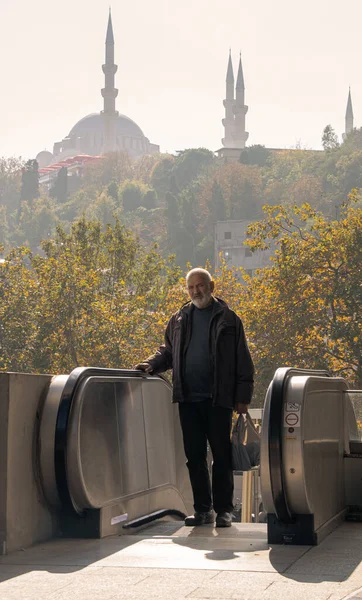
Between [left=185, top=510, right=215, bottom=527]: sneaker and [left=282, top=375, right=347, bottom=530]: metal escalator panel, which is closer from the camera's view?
[left=282, top=375, right=347, bottom=530]: metal escalator panel

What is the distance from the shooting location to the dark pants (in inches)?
303

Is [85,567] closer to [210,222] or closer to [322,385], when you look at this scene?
[322,385]

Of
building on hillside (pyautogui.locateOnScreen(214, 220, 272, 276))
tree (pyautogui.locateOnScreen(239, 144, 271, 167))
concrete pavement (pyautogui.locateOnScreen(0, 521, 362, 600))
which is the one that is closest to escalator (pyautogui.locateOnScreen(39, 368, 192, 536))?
concrete pavement (pyautogui.locateOnScreen(0, 521, 362, 600))

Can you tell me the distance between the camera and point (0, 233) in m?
189

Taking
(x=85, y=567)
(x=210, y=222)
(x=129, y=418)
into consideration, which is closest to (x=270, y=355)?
(x=129, y=418)

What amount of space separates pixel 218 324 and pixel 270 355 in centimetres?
2959

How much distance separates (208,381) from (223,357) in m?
0.22

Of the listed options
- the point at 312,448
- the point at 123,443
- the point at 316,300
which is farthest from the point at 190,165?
the point at 312,448

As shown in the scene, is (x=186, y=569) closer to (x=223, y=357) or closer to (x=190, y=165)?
(x=223, y=357)

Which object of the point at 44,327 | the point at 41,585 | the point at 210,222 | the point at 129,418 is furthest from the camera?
the point at 210,222

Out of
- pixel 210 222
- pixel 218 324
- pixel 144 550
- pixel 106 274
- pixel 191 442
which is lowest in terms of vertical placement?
pixel 144 550

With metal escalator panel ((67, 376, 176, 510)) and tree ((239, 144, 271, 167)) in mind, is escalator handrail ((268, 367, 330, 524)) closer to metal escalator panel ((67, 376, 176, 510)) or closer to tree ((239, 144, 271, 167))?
metal escalator panel ((67, 376, 176, 510))

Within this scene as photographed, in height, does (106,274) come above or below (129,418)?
above

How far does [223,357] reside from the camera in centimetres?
759
